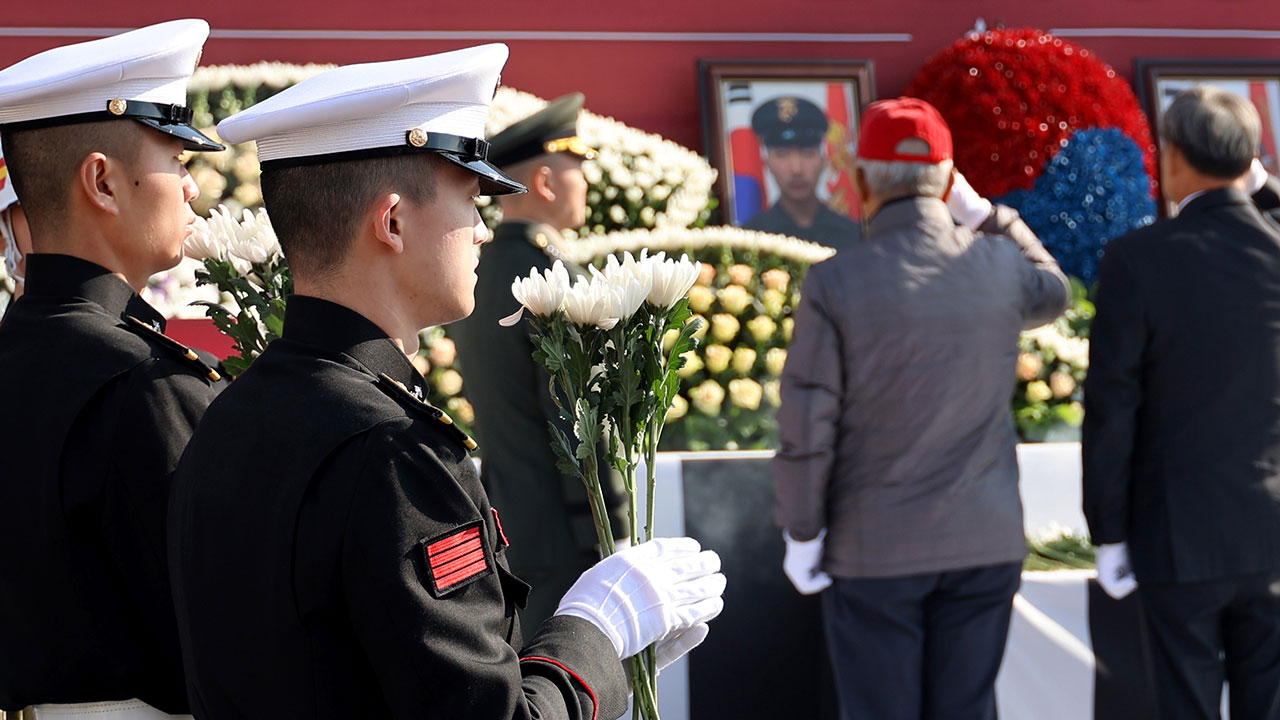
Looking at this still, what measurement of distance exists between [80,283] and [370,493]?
83 cm

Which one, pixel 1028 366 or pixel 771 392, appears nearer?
pixel 771 392

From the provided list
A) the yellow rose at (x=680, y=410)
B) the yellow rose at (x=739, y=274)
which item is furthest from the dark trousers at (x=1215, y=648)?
the yellow rose at (x=739, y=274)

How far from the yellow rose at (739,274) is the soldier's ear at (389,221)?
2899mm

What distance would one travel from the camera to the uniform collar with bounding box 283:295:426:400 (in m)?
1.25

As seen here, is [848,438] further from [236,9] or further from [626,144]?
[236,9]

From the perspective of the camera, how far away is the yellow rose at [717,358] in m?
3.93

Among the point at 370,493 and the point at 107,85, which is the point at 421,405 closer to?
the point at 370,493

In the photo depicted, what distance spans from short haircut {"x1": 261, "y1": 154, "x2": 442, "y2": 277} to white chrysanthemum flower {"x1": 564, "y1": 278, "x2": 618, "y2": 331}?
0.23 metres

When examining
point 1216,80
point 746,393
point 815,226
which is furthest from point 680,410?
point 1216,80

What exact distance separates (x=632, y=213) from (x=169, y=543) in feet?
13.5

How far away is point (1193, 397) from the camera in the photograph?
2.90 meters

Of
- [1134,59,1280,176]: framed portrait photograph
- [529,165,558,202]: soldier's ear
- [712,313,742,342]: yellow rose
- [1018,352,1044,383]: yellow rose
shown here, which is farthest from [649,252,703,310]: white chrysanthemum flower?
[1134,59,1280,176]: framed portrait photograph

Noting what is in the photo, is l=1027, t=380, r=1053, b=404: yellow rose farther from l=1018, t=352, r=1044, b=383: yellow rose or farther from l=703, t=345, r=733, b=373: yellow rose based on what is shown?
l=703, t=345, r=733, b=373: yellow rose

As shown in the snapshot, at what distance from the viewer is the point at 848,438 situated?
2.96 m
